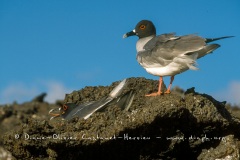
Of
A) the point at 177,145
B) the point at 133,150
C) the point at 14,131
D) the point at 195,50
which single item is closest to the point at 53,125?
the point at 14,131

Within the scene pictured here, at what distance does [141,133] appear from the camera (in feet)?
32.2

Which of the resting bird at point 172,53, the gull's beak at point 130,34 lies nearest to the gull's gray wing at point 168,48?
the resting bird at point 172,53

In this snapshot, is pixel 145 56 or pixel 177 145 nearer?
pixel 177 145

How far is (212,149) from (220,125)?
0.47 metres

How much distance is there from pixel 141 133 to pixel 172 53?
1.71m

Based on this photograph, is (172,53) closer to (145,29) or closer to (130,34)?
(145,29)

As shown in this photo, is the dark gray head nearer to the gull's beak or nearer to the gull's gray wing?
the gull's beak

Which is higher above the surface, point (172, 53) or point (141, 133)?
point (172, 53)

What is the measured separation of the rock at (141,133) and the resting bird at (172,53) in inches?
21.0

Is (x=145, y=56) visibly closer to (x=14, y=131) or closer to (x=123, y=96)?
(x=123, y=96)

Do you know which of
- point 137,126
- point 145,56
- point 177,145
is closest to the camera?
point 137,126

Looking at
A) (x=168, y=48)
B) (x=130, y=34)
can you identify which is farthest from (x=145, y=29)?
(x=168, y=48)

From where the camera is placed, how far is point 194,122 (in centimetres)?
1030

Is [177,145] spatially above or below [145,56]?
below
